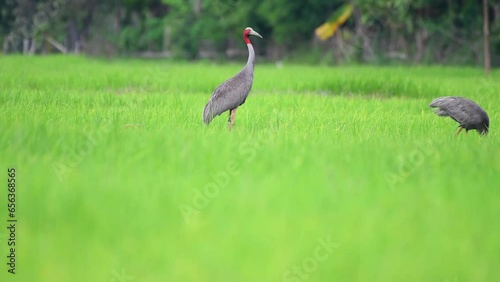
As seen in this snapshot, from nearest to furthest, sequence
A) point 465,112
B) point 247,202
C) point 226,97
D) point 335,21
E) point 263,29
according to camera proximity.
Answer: point 247,202, point 465,112, point 226,97, point 335,21, point 263,29

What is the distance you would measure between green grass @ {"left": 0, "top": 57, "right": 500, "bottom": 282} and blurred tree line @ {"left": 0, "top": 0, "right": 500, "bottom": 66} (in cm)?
1805

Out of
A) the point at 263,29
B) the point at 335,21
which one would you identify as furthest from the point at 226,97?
the point at 263,29

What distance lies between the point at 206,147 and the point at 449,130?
3658 mm

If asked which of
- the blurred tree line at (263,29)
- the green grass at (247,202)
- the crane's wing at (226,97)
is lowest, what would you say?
the green grass at (247,202)


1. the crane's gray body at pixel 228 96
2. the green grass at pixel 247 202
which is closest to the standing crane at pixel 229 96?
the crane's gray body at pixel 228 96

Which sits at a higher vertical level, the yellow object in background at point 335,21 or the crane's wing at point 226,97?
the yellow object in background at point 335,21

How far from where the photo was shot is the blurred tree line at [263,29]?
27.0m

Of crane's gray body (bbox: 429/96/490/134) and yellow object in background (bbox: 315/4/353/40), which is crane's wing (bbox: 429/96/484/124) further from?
yellow object in background (bbox: 315/4/353/40)

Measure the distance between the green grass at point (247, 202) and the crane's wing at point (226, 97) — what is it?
0.82 ft

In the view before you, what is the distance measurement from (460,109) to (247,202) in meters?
4.06

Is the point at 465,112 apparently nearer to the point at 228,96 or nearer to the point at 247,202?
the point at 228,96

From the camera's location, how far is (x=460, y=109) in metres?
7.92

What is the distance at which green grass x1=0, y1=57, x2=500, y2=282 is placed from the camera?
3715 millimetres

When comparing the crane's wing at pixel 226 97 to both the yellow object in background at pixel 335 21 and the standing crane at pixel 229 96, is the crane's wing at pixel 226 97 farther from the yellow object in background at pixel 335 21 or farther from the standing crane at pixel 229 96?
the yellow object in background at pixel 335 21
